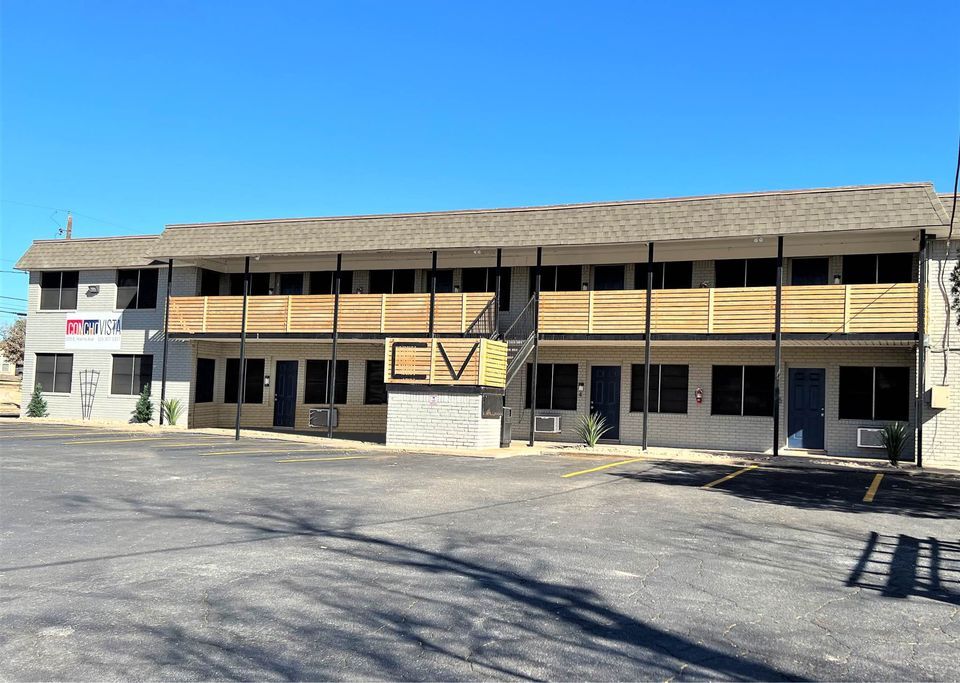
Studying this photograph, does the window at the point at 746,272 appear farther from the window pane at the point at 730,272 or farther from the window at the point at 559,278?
the window at the point at 559,278

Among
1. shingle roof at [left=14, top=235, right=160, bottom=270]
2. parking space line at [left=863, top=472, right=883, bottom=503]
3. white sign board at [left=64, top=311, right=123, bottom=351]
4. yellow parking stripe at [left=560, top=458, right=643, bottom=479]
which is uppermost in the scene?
shingle roof at [left=14, top=235, right=160, bottom=270]

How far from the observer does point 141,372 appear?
2786 cm

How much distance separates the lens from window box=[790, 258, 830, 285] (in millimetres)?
21688

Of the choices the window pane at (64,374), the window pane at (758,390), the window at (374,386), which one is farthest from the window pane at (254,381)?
the window pane at (758,390)

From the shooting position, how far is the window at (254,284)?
28.0 m

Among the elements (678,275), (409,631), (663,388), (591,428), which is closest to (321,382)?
(591,428)

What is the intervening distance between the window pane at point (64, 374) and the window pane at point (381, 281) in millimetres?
11368

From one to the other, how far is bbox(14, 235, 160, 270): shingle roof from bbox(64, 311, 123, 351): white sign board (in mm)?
1749

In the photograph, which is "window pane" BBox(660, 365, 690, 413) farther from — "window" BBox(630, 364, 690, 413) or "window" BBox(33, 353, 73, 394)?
"window" BBox(33, 353, 73, 394)

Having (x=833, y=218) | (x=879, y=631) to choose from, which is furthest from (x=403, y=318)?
(x=879, y=631)

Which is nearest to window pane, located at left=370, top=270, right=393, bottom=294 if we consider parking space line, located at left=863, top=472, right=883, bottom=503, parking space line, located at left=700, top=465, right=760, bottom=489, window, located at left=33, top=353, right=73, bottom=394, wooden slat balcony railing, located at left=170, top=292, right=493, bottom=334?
wooden slat balcony railing, located at left=170, top=292, right=493, bottom=334

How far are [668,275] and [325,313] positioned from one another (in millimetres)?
10034

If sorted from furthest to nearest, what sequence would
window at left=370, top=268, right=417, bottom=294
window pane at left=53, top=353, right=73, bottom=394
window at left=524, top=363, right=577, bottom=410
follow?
1. window pane at left=53, top=353, right=73, bottom=394
2. window at left=370, top=268, right=417, bottom=294
3. window at left=524, top=363, right=577, bottom=410

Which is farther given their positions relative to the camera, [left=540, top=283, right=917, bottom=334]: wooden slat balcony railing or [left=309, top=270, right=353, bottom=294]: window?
[left=309, top=270, right=353, bottom=294]: window
